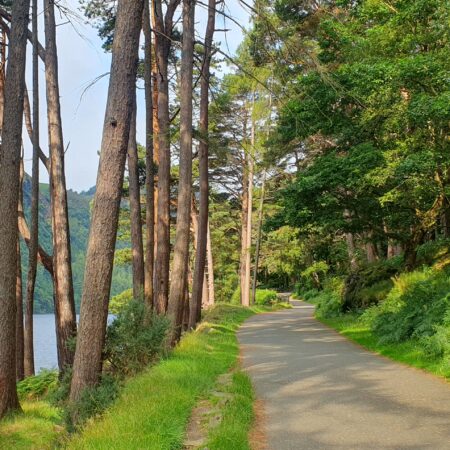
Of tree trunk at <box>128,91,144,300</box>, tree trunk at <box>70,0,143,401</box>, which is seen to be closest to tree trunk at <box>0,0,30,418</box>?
tree trunk at <box>70,0,143,401</box>

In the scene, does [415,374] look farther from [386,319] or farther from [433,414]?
[386,319]

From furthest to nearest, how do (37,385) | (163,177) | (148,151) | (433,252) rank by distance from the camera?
1. (433,252)
2. (148,151)
3. (163,177)
4. (37,385)

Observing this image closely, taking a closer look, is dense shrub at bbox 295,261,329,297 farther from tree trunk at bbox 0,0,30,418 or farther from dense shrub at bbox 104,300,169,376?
tree trunk at bbox 0,0,30,418

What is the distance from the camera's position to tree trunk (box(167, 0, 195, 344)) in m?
10.7

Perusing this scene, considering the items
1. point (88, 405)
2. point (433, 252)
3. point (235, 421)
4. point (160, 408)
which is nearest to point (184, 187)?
point (88, 405)

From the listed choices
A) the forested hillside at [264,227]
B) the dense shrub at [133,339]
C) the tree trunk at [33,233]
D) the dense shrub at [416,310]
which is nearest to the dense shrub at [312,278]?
the forested hillside at [264,227]

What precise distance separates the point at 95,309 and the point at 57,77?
25.4ft

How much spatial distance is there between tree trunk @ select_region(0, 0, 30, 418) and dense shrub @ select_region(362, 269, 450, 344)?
7.00 metres

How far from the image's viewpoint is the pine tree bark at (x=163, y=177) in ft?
40.9

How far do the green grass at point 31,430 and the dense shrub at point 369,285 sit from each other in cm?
1121

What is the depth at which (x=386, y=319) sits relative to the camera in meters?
11.7

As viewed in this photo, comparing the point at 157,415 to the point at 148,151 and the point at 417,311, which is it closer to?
the point at 417,311

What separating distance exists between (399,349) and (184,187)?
5692 mm

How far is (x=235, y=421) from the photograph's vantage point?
5223 millimetres
